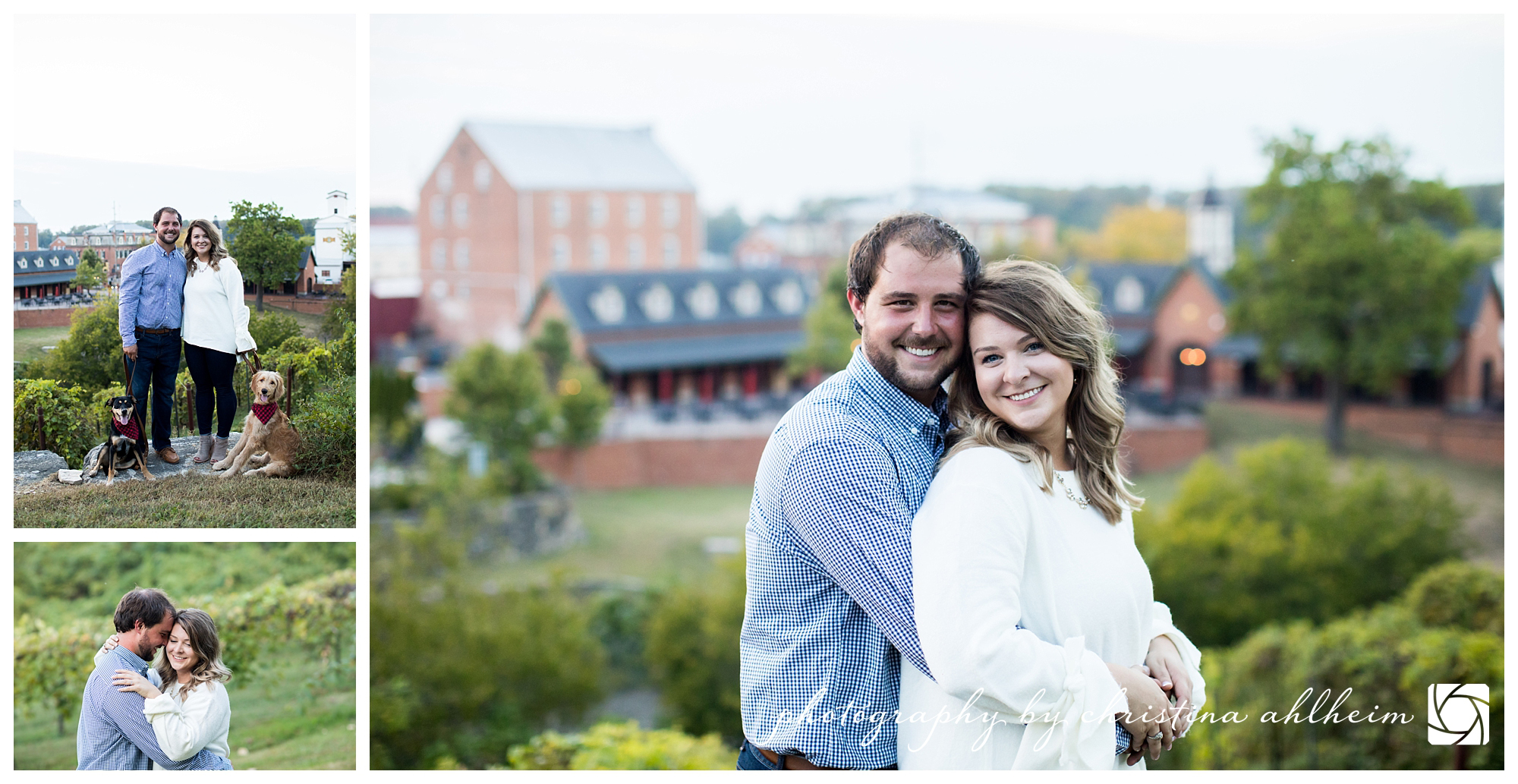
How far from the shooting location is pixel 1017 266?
73.7 inches

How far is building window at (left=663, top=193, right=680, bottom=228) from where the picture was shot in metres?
21.8

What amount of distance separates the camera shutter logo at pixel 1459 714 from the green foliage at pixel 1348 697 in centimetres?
10

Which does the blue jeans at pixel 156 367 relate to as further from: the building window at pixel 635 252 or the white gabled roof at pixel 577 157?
the building window at pixel 635 252

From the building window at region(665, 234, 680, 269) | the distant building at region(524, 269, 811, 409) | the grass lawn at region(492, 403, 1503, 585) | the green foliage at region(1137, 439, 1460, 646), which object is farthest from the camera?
the building window at region(665, 234, 680, 269)

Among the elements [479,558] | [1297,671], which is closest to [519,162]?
[479,558]

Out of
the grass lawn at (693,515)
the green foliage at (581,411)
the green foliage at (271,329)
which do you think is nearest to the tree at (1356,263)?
the grass lawn at (693,515)

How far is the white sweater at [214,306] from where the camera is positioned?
268 cm

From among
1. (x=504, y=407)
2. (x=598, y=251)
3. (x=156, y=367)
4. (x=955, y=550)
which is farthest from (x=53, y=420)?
(x=598, y=251)

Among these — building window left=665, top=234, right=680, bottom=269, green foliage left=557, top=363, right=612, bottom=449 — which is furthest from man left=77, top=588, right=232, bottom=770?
building window left=665, top=234, right=680, bottom=269

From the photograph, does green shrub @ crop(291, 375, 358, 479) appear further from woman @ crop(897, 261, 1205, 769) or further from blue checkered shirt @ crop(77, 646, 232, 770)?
woman @ crop(897, 261, 1205, 769)

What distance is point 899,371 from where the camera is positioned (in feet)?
6.22

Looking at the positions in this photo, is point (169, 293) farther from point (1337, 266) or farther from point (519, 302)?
point (519, 302)

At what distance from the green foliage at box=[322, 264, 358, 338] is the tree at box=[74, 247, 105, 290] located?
1.69 feet

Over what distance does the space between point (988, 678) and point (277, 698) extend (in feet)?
8.24
